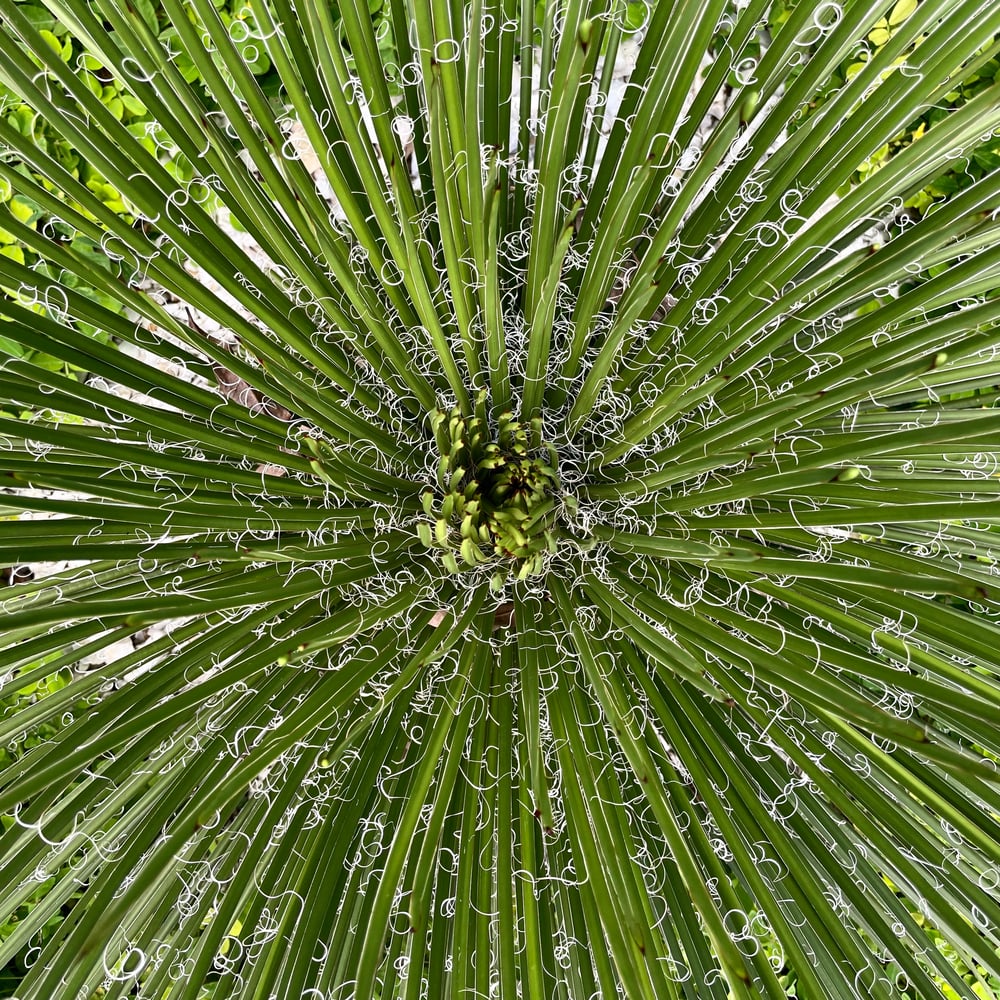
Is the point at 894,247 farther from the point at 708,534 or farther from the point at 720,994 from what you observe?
the point at 720,994

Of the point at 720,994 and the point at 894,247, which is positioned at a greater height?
the point at 894,247

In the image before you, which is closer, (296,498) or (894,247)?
(894,247)

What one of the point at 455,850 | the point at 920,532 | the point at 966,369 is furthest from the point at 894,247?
the point at 455,850

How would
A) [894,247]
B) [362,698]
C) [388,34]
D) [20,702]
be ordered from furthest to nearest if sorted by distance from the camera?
[20,702] < [388,34] < [362,698] < [894,247]

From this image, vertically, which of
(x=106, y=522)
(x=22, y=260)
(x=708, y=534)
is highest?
(x=22, y=260)
